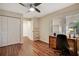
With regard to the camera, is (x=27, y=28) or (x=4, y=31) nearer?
(x=4, y=31)

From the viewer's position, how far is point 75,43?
6.57 ft

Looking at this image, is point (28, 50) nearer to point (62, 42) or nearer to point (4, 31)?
point (4, 31)

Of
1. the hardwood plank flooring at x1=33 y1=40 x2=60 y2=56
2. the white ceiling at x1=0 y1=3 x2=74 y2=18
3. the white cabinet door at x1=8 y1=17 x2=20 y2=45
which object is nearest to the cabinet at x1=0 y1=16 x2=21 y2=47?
the white cabinet door at x1=8 y1=17 x2=20 y2=45

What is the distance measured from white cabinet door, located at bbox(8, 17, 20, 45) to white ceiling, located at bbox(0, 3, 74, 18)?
0.78ft

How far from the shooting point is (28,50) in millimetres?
2160

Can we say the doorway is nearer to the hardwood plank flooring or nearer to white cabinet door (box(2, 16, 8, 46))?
the hardwood plank flooring

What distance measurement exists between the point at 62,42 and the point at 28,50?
2.71 feet

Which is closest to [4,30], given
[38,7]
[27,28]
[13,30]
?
[13,30]

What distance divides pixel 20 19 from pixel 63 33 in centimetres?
105

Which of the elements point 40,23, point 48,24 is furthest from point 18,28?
point 48,24

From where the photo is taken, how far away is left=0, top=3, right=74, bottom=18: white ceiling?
6.68 ft

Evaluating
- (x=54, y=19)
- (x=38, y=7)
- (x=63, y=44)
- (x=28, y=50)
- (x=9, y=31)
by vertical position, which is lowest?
(x=28, y=50)

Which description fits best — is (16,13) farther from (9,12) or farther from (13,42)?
(13,42)

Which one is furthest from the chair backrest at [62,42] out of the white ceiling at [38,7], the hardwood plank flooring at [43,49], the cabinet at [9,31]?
the cabinet at [9,31]
